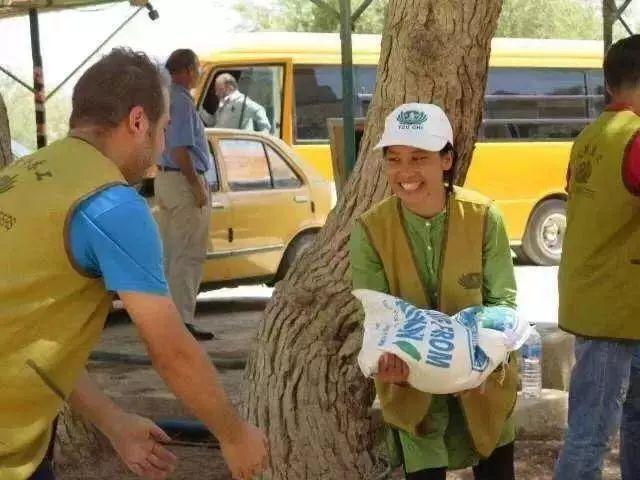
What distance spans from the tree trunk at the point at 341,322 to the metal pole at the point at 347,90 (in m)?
1.93

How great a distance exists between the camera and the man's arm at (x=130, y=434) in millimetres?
2740

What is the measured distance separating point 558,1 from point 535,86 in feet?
95.0

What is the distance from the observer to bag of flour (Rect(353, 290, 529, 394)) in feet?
11.4

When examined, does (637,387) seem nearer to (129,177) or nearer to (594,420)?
(594,420)

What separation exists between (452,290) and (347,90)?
3695 millimetres

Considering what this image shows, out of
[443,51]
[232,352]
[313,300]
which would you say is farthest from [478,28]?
[232,352]

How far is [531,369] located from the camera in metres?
5.86

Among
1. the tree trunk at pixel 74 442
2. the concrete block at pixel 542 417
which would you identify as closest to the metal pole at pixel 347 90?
the concrete block at pixel 542 417

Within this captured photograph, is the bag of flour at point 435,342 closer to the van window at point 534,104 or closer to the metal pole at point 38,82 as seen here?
the metal pole at point 38,82

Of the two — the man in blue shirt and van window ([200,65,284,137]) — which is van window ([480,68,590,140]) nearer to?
van window ([200,65,284,137])

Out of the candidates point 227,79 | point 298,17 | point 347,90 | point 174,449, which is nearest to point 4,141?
point 174,449

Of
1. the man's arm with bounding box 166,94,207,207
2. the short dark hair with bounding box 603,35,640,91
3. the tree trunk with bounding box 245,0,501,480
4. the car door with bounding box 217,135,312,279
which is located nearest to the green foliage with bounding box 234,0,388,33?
the car door with bounding box 217,135,312,279

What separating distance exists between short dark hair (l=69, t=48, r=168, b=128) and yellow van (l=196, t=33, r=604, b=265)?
1133 centimetres

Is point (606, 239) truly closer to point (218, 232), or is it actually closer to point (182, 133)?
point (182, 133)
